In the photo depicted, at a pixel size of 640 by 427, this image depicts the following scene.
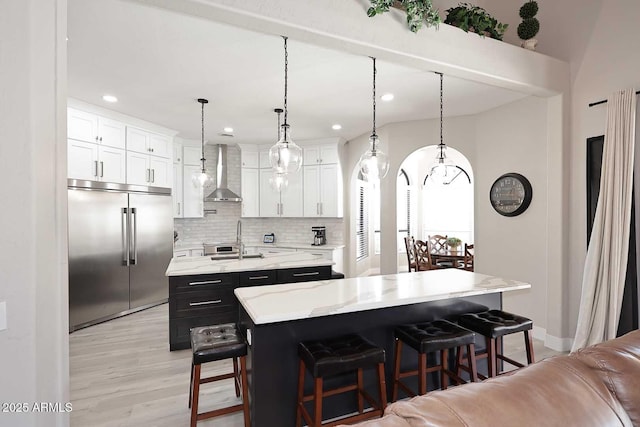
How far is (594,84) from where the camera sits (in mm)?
3166

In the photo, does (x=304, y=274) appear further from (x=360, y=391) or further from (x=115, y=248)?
(x=115, y=248)

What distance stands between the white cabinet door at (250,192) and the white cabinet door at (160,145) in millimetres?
1495

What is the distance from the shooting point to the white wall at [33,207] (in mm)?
1392

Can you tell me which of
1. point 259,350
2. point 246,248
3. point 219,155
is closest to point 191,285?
point 259,350

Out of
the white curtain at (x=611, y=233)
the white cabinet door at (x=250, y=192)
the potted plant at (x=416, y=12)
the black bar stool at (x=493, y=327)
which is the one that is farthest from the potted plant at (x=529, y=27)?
the white cabinet door at (x=250, y=192)

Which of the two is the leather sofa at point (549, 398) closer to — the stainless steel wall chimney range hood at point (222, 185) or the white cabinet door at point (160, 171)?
the white cabinet door at point (160, 171)

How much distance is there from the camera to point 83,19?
2328 millimetres

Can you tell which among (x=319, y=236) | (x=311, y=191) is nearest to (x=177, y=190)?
(x=311, y=191)

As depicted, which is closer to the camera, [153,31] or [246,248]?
[153,31]

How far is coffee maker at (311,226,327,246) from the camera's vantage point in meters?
6.24

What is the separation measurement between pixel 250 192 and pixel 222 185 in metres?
0.56

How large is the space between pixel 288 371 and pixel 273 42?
8.19 feet

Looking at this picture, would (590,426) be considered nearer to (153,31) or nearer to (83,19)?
(153,31)

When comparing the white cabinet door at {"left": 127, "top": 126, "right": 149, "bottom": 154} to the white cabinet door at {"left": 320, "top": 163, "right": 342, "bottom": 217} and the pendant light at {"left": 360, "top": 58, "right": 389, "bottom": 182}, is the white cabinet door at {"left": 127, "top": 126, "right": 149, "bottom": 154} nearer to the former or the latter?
the white cabinet door at {"left": 320, "top": 163, "right": 342, "bottom": 217}
